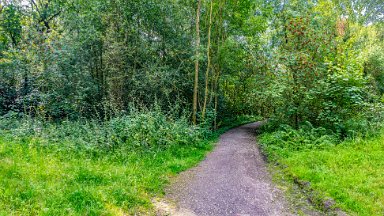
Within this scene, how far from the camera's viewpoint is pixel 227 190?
4.79 metres

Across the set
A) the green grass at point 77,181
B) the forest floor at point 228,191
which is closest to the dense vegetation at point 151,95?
the green grass at point 77,181

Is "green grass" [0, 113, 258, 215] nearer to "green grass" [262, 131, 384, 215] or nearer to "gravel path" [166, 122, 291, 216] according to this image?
"gravel path" [166, 122, 291, 216]

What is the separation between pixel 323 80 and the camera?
9.03 meters

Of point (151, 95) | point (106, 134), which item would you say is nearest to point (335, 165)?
point (106, 134)

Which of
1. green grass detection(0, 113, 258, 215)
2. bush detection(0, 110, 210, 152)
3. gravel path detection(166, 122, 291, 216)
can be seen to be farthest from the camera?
bush detection(0, 110, 210, 152)

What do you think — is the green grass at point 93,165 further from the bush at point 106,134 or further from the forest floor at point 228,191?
the forest floor at point 228,191

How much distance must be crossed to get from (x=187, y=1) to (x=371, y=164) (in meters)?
9.65

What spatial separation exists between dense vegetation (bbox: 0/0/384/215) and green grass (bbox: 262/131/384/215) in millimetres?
34

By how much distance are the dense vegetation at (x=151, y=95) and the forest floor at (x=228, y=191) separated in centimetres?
51

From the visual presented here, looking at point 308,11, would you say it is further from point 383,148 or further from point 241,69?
point 383,148

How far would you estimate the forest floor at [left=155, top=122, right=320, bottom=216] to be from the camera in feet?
13.3

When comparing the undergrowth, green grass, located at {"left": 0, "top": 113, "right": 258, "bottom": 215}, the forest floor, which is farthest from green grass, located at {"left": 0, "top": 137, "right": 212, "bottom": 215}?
the undergrowth

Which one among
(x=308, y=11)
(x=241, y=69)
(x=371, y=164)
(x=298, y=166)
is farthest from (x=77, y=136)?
(x=308, y=11)

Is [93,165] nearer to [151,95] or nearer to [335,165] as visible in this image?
[335,165]
